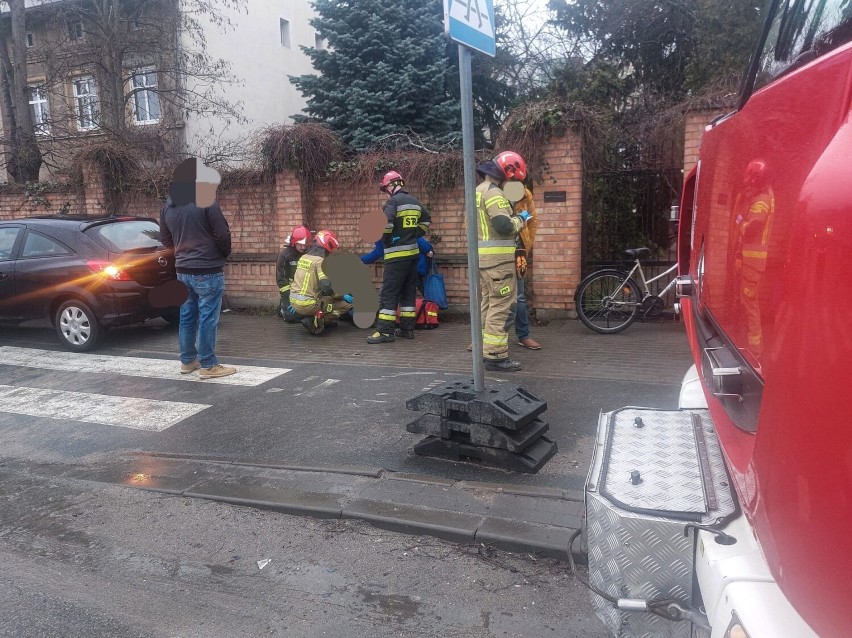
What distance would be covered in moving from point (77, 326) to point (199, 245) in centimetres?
281

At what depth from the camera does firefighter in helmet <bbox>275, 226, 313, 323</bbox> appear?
852 cm

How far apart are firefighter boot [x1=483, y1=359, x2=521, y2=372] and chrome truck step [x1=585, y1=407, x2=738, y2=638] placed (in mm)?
4004

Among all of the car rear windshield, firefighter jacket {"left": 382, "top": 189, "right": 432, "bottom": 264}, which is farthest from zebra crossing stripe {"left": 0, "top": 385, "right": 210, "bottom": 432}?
Result: firefighter jacket {"left": 382, "top": 189, "right": 432, "bottom": 264}

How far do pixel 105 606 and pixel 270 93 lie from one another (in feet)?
70.4

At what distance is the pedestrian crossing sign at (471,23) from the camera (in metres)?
3.36

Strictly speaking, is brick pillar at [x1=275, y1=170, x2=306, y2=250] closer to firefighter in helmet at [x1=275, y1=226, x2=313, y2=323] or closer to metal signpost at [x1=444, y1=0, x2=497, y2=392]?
firefighter in helmet at [x1=275, y1=226, x2=313, y2=323]

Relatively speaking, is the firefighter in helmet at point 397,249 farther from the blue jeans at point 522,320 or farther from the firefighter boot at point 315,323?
the blue jeans at point 522,320

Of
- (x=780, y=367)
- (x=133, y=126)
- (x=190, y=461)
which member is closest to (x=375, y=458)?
(x=190, y=461)

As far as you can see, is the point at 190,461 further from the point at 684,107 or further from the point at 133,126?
the point at 133,126

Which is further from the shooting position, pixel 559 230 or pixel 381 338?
pixel 559 230

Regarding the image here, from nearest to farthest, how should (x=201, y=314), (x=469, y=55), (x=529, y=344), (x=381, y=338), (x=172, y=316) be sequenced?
1. (x=469, y=55)
2. (x=201, y=314)
3. (x=529, y=344)
4. (x=381, y=338)
5. (x=172, y=316)

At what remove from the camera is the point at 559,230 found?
8336 millimetres

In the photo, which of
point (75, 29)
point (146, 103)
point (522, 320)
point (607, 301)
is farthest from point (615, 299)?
point (146, 103)

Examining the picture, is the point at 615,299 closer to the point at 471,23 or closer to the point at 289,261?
the point at 289,261
